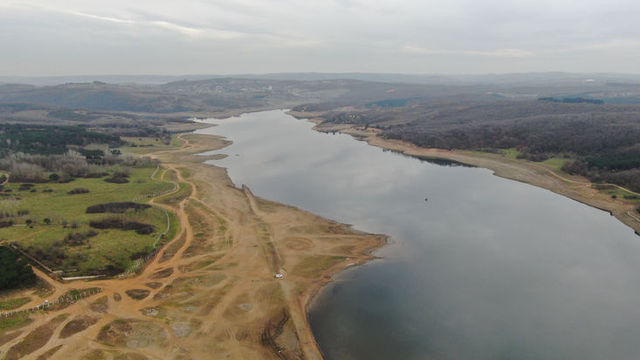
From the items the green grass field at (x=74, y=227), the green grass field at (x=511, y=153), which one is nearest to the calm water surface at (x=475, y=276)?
the green grass field at (x=74, y=227)

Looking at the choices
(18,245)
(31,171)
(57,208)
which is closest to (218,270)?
(18,245)

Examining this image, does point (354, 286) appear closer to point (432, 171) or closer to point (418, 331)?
point (418, 331)

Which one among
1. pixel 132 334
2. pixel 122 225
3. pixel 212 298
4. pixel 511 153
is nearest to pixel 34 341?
A: pixel 132 334

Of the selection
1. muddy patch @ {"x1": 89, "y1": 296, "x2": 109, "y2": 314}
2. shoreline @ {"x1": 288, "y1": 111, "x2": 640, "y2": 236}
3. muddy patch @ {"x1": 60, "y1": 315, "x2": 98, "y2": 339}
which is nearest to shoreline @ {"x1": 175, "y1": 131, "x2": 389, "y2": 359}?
muddy patch @ {"x1": 89, "y1": 296, "x2": 109, "y2": 314}

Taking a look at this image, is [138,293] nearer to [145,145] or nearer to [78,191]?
[78,191]

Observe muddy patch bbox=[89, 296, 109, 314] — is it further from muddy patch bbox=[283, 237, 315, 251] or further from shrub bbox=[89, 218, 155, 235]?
muddy patch bbox=[283, 237, 315, 251]

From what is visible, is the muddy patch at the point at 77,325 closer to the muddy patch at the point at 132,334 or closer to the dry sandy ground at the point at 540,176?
the muddy patch at the point at 132,334
